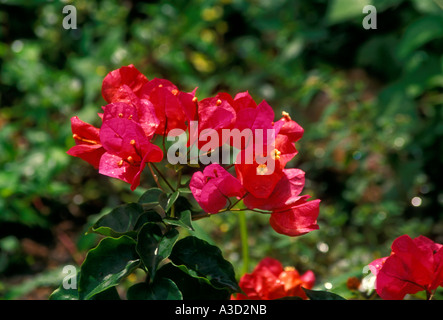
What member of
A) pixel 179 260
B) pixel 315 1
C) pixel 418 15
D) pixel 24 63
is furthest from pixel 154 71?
pixel 179 260

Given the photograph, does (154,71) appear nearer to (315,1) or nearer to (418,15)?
(315,1)

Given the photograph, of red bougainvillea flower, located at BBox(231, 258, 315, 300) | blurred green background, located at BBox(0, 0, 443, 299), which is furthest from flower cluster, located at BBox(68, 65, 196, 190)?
blurred green background, located at BBox(0, 0, 443, 299)

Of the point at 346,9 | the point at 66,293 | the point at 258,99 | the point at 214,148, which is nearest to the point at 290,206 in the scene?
the point at 214,148

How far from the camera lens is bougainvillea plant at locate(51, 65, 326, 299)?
671 mm

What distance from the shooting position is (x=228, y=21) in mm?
2844

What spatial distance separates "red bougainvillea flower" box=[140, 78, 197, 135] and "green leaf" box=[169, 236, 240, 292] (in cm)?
17

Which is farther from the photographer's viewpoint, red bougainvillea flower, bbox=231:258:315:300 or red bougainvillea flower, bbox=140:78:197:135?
red bougainvillea flower, bbox=231:258:315:300

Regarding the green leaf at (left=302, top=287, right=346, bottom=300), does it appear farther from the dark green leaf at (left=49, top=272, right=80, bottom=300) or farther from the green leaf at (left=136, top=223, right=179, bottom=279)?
the dark green leaf at (left=49, top=272, right=80, bottom=300)

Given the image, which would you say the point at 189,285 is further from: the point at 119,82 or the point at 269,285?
the point at 119,82

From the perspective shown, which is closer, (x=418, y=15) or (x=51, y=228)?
(x=51, y=228)

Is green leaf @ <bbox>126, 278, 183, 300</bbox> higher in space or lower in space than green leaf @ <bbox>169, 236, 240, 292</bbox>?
lower

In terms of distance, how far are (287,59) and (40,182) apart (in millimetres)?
1289

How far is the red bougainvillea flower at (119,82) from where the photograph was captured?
750mm

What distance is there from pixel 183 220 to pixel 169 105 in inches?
6.4
